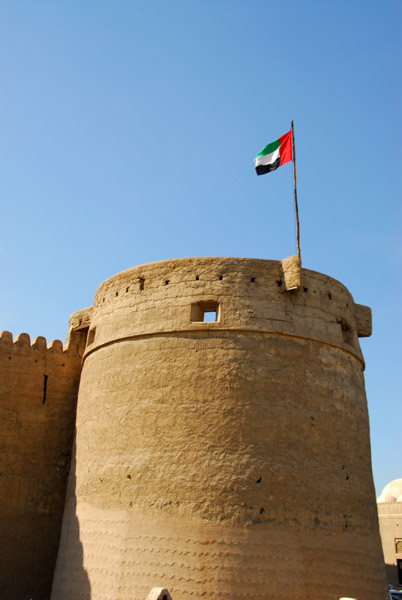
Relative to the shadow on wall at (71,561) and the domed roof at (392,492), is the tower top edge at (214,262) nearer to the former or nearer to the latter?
the shadow on wall at (71,561)

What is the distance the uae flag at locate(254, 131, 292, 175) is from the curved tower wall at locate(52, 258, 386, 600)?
269cm

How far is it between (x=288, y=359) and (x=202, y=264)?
2.09m

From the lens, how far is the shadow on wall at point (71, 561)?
9.36 meters

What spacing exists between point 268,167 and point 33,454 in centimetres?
709

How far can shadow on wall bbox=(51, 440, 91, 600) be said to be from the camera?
9359 mm

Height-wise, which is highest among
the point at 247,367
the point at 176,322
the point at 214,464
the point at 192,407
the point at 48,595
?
the point at 176,322

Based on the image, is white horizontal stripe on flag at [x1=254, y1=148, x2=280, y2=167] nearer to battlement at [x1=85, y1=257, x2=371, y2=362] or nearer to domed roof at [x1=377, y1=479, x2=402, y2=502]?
battlement at [x1=85, y1=257, x2=371, y2=362]

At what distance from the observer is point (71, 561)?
9750mm

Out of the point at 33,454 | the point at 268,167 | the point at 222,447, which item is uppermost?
the point at 268,167

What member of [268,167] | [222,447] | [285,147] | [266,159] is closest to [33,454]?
[222,447]

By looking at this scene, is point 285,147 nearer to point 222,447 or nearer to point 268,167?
point 268,167

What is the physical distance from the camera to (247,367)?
9344 millimetres

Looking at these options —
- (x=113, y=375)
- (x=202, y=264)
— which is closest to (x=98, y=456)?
(x=113, y=375)

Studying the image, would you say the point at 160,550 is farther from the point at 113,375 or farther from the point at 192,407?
the point at 113,375
